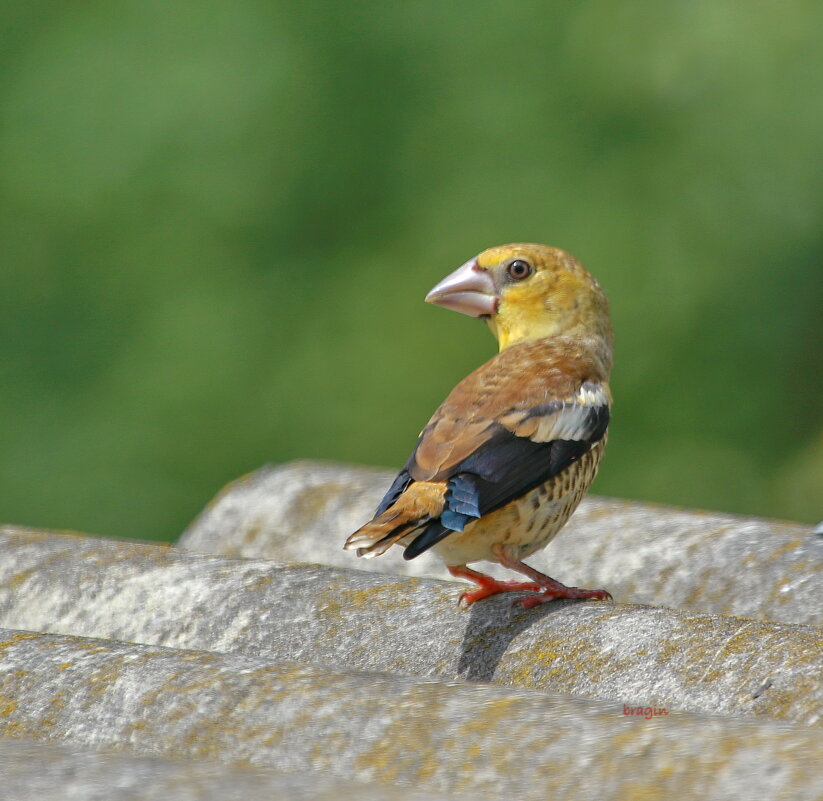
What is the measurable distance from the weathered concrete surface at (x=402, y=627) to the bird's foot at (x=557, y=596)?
0.07 metres

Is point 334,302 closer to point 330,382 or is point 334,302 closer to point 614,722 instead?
point 330,382

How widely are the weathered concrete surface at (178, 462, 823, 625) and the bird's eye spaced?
2.81 ft

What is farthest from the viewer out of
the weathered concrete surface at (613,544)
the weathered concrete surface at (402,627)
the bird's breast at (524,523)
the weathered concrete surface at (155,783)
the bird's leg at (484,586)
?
the weathered concrete surface at (613,544)

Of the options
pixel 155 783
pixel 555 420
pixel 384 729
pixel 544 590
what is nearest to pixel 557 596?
pixel 544 590

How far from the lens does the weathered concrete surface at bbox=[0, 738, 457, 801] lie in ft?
5.69

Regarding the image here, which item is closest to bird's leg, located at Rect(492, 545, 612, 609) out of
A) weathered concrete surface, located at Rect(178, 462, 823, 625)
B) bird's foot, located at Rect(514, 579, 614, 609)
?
bird's foot, located at Rect(514, 579, 614, 609)

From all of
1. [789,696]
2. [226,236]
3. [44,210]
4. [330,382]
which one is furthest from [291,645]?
[44,210]

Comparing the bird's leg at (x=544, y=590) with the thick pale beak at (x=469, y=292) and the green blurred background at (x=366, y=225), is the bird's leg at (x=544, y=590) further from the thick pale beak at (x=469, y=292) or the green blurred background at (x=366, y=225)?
the green blurred background at (x=366, y=225)

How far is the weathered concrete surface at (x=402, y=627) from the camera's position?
2561 mm

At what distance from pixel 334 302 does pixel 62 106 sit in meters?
3.10

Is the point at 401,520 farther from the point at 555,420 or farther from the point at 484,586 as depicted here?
the point at 555,420

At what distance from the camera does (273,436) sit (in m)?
11.8

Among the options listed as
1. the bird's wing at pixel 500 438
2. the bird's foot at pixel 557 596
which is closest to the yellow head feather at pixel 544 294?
the bird's wing at pixel 500 438

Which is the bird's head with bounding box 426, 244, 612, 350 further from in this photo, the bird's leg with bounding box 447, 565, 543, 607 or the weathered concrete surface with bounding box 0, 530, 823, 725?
the weathered concrete surface with bounding box 0, 530, 823, 725
